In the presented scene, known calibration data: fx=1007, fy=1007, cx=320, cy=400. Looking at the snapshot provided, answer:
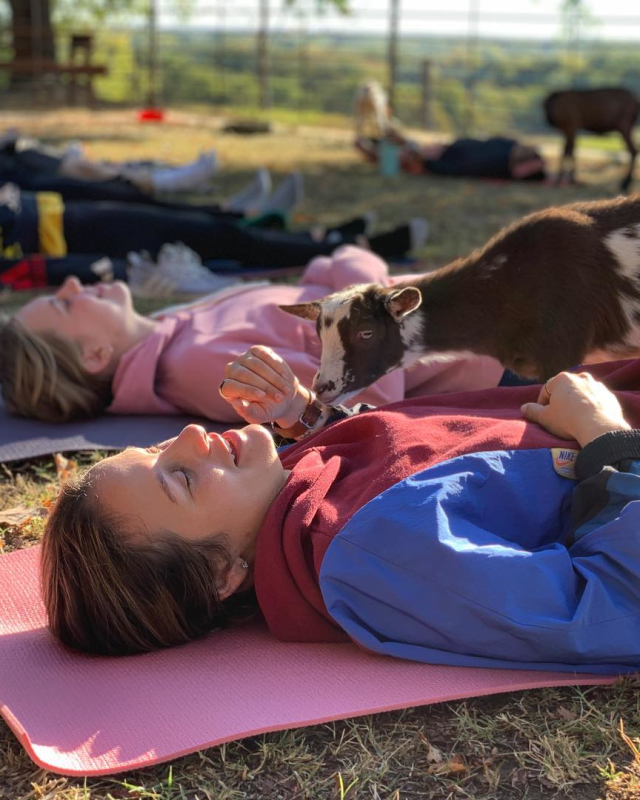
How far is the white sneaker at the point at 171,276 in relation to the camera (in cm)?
709

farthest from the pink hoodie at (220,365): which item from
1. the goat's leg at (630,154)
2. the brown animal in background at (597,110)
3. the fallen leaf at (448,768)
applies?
the brown animal in background at (597,110)

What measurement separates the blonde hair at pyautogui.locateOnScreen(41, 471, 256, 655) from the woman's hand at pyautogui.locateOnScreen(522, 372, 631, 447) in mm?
999

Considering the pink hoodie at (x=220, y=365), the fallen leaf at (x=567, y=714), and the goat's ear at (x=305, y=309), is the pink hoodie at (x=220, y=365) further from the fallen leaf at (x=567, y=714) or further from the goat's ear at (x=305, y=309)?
the fallen leaf at (x=567, y=714)

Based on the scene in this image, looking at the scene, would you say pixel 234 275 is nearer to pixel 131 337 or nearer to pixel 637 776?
pixel 131 337

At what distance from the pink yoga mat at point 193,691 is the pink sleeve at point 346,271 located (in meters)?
2.58

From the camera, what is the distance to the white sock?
1071 cm

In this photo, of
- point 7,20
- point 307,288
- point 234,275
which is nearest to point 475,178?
point 234,275

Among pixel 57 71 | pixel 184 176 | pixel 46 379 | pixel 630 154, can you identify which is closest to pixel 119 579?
pixel 46 379

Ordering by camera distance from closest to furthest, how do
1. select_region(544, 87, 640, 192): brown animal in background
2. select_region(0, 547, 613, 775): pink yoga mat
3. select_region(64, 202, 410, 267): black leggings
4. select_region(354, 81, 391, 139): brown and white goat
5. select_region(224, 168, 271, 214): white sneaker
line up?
select_region(0, 547, 613, 775): pink yoga mat < select_region(64, 202, 410, 267): black leggings < select_region(224, 168, 271, 214): white sneaker < select_region(544, 87, 640, 192): brown animal in background < select_region(354, 81, 391, 139): brown and white goat

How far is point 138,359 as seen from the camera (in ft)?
15.2

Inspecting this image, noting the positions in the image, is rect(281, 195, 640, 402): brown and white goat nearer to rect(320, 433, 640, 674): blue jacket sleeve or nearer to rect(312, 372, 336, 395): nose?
rect(312, 372, 336, 395): nose

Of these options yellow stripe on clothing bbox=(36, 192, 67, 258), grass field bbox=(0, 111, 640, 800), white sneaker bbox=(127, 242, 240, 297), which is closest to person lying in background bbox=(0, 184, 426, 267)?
yellow stripe on clothing bbox=(36, 192, 67, 258)

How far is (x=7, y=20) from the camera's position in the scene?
25828 millimetres

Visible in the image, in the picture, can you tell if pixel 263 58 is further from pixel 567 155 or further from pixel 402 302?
pixel 402 302
